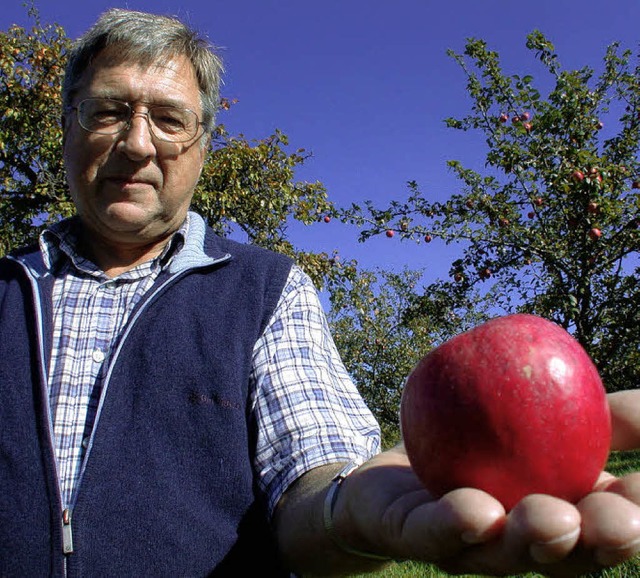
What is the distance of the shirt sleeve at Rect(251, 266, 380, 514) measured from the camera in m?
1.44

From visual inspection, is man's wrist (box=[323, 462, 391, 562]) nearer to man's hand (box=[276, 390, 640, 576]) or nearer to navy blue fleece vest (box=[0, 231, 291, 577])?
man's hand (box=[276, 390, 640, 576])

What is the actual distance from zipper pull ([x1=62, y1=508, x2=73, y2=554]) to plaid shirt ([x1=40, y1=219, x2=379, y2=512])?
44mm

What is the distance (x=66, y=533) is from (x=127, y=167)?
101 cm

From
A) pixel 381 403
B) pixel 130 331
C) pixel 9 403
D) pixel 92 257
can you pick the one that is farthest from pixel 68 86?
pixel 381 403

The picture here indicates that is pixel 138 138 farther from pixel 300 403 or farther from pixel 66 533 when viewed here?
pixel 66 533

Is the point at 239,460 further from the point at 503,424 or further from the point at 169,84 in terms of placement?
the point at 169,84

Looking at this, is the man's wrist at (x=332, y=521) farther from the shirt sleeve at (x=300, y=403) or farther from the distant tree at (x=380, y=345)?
the distant tree at (x=380, y=345)

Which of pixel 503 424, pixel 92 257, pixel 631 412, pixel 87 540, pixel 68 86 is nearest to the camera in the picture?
pixel 503 424

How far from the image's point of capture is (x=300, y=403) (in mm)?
1503

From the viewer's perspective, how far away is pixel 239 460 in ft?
4.68

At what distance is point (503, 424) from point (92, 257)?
51.6 inches

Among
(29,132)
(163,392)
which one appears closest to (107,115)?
(163,392)

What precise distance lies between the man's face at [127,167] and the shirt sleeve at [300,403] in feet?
1.57

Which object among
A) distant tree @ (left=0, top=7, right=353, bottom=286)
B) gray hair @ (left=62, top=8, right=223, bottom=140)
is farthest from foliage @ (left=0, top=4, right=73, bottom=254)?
gray hair @ (left=62, top=8, right=223, bottom=140)
